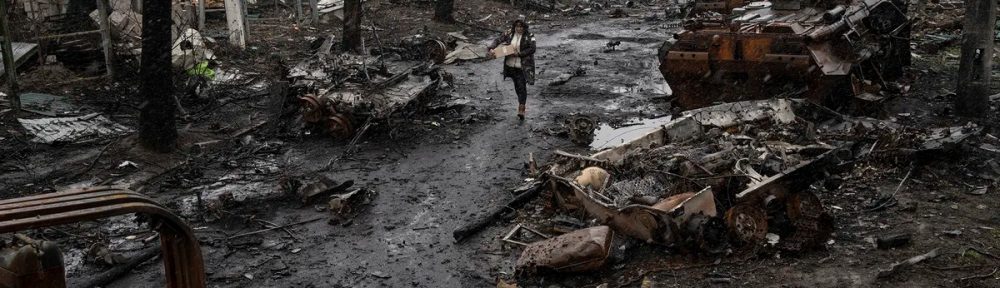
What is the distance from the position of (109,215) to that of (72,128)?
9.03m

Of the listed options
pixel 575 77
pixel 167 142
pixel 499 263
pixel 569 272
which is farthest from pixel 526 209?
pixel 575 77

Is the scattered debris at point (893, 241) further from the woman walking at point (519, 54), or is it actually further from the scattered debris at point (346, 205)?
the woman walking at point (519, 54)

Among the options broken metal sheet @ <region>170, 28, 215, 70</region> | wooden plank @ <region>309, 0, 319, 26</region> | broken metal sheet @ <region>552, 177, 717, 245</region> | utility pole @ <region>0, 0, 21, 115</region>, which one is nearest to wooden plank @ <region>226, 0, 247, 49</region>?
broken metal sheet @ <region>170, 28, 215, 70</region>

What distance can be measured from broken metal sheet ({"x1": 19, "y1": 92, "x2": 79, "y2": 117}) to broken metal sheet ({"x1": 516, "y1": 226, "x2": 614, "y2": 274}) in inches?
331

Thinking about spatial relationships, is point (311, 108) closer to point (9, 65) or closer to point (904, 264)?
point (9, 65)

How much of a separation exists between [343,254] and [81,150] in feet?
16.8

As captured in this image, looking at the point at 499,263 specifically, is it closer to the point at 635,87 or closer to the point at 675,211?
the point at 675,211

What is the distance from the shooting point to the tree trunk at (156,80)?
921cm

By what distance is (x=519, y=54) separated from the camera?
11055 mm

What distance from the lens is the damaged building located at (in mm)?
6027

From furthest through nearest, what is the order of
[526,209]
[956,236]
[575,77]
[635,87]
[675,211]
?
[575,77] < [635,87] < [526,209] < [956,236] < [675,211]

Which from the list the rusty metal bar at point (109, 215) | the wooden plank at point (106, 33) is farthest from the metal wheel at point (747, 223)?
the wooden plank at point (106, 33)

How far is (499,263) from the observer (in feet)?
21.3

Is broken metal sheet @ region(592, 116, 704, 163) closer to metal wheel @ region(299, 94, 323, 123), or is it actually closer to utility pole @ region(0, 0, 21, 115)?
metal wheel @ region(299, 94, 323, 123)
